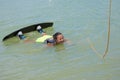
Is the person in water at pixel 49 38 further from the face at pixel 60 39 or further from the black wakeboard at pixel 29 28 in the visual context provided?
the black wakeboard at pixel 29 28

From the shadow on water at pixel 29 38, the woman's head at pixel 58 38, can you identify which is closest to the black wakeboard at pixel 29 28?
the shadow on water at pixel 29 38

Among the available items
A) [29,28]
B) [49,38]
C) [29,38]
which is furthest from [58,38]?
[29,28]

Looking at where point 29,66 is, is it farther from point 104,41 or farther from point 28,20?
point 28,20

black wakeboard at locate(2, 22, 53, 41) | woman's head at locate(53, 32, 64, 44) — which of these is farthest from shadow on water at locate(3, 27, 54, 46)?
woman's head at locate(53, 32, 64, 44)

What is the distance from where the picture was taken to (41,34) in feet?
33.9

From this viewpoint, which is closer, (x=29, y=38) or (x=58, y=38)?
(x=58, y=38)

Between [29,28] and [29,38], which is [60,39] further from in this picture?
[29,28]

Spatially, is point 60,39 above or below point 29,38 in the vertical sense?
above

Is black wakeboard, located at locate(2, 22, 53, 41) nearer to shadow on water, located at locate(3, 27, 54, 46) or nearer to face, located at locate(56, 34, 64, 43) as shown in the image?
shadow on water, located at locate(3, 27, 54, 46)

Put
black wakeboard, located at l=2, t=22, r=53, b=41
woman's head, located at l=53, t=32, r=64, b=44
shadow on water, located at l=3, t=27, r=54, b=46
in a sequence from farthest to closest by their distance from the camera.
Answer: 1. black wakeboard, located at l=2, t=22, r=53, b=41
2. shadow on water, located at l=3, t=27, r=54, b=46
3. woman's head, located at l=53, t=32, r=64, b=44

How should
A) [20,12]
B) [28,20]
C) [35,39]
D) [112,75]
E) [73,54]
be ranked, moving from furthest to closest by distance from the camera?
[20,12] → [28,20] → [35,39] → [73,54] → [112,75]

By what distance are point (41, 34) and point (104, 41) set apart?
259cm

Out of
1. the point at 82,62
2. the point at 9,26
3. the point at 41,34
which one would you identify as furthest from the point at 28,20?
the point at 82,62

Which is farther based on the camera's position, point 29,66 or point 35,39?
point 35,39
